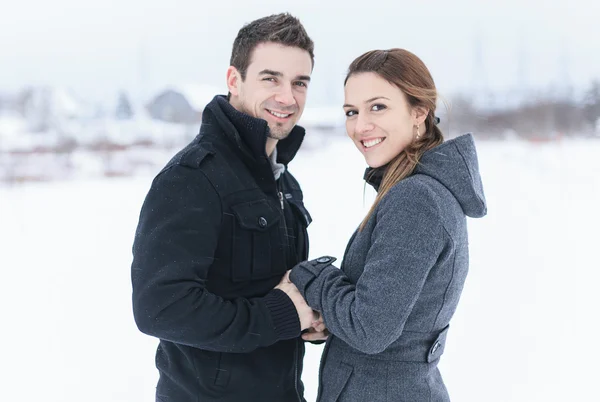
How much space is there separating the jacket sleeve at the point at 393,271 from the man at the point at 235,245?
19 cm

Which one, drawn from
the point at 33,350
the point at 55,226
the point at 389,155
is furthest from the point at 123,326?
the point at 389,155

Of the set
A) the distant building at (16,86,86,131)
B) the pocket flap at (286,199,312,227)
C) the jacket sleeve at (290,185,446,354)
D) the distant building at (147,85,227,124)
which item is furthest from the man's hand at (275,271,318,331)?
the distant building at (16,86,86,131)

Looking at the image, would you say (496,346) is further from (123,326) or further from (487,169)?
(487,169)

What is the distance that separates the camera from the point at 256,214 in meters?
1.44

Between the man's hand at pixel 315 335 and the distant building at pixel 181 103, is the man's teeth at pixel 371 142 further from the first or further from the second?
the distant building at pixel 181 103

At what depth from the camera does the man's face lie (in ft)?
5.12

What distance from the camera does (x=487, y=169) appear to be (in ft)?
19.7

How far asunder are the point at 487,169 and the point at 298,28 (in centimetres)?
484

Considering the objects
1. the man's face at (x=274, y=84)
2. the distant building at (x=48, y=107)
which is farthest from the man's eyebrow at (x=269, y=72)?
the distant building at (x=48, y=107)

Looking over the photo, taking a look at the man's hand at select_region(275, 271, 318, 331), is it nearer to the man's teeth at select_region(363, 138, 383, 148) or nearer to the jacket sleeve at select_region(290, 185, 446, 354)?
the jacket sleeve at select_region(290, 185, 446, 354)

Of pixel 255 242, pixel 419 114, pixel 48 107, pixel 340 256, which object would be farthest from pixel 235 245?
pixel 48 107

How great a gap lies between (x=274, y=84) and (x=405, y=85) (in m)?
0.38

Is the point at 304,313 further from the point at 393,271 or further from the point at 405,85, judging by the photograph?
the point at 405,85

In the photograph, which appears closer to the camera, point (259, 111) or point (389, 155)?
point (389, 155)
